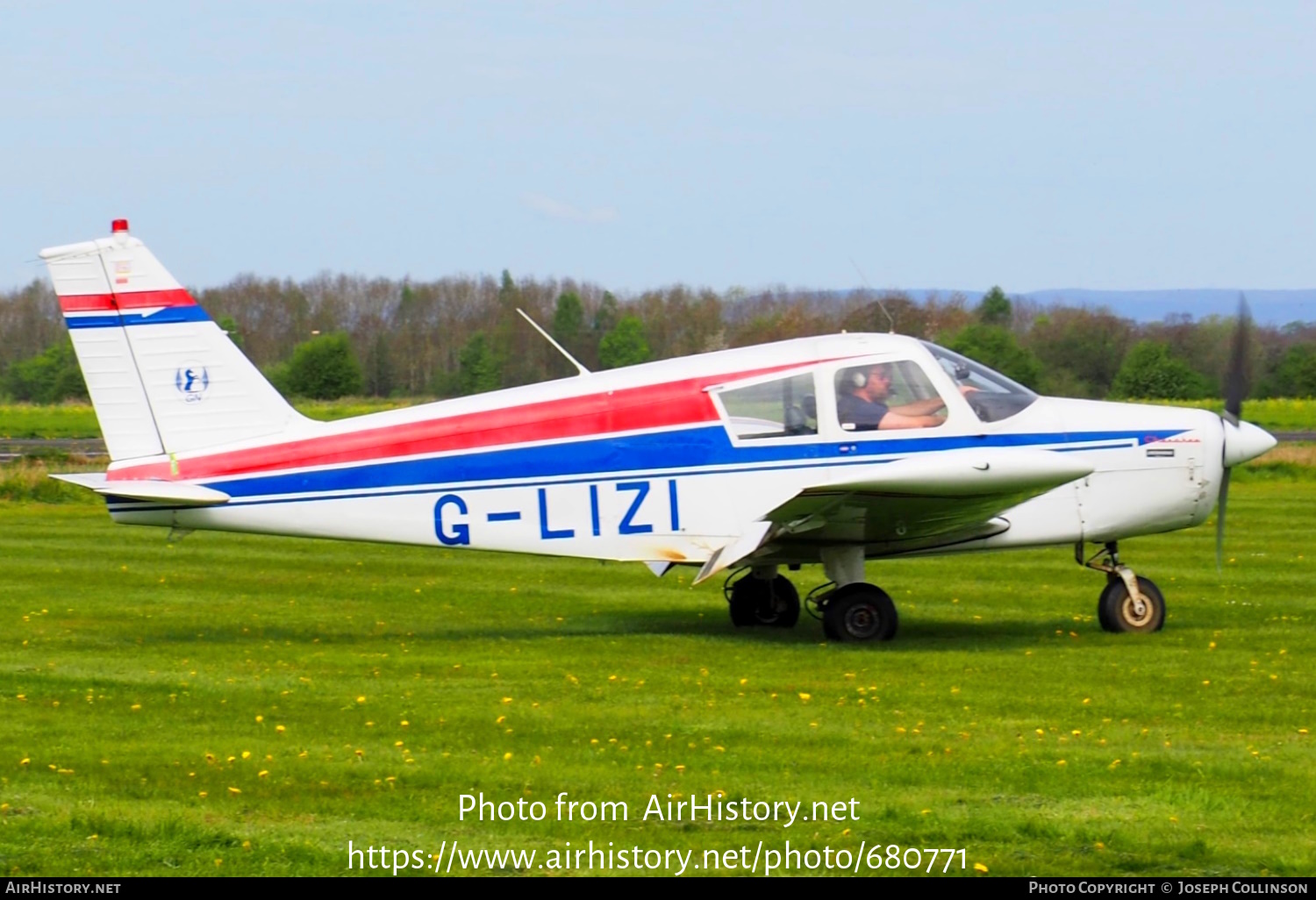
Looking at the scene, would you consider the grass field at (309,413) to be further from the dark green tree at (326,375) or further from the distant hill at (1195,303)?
the distant hill at (1195,303)

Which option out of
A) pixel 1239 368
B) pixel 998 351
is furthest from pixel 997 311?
pixel 1239 368

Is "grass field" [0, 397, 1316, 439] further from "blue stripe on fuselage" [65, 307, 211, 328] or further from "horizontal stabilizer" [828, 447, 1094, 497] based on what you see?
"horizontal stabilizer" [828, 447, 1094, 497]

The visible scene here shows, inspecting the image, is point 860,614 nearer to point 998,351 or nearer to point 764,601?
point 764,601

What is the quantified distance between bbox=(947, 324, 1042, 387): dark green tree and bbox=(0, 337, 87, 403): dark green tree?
37.6m

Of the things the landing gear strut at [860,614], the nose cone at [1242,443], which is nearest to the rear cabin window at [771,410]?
the landing gear strut at [860,614]

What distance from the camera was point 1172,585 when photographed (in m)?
17.6

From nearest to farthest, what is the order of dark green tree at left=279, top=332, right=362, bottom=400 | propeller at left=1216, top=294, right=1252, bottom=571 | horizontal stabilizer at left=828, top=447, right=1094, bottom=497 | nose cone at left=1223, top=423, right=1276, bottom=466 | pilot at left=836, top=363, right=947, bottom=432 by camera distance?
horizontal stabilizer at left=828, top=447, right=1094, bottom=497 < pilot at left=836, top=363, right=947, bottom=432 < nose cone at left=1223, top=423, right=1276, bottom=466 < propeller at left=1216, top=294, right=1252, bottom=571 < dark green tree at left=279, top=332, right=362, bottom=400

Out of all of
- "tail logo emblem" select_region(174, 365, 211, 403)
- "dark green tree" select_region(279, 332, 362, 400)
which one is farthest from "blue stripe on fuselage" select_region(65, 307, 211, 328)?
"dark green tree" select_region(279, 332, 362, 400)

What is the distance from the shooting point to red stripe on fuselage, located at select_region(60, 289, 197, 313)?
12891 mm

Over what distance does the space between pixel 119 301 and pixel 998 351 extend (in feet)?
85.3

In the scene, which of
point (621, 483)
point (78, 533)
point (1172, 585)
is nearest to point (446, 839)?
point (621, 483)

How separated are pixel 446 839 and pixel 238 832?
2.94 feet

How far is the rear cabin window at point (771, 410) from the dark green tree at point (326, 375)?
28.9 m

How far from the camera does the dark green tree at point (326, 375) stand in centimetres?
4069
